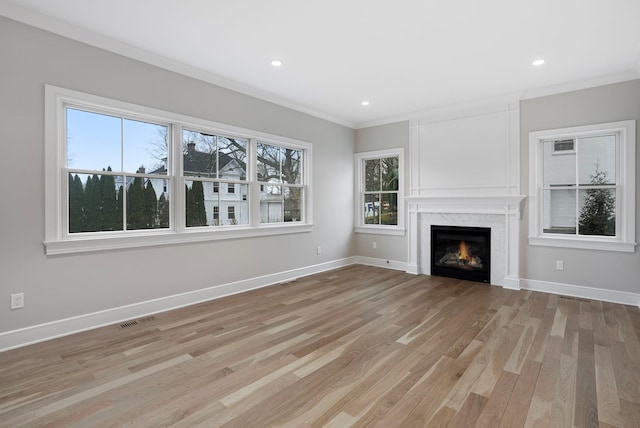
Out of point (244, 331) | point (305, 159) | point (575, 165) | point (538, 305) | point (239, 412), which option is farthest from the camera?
point (305, 159)

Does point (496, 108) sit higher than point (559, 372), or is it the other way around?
point (496, 108)

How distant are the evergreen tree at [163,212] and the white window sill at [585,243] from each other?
193 inches

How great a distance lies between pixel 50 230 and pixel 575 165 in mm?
6131

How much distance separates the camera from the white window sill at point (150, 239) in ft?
9.96

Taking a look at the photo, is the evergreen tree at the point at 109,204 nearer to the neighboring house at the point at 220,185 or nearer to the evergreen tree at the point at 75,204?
the evergreen tree at the point at 75,204

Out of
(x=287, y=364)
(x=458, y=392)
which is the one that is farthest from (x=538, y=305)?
(x=287, y=364)

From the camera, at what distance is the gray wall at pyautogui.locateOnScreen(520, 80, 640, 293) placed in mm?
4020

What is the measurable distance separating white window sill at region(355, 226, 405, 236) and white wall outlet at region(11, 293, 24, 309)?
5.05m

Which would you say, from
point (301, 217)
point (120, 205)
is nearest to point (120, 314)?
point (120, 205)

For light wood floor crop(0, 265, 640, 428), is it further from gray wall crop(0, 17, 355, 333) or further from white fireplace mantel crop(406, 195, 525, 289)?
white fireplace mantel crop(406, 195, 525, 289)

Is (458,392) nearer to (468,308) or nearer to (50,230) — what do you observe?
(468,308)

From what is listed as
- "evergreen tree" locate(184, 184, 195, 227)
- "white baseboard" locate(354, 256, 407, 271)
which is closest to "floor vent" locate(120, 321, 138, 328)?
"evergreen tree" locate(184, 184, 195, 227)

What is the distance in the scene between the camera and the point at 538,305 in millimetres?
3975

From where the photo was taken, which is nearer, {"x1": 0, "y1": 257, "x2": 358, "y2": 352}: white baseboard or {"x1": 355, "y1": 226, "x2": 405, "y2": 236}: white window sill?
{"x1": 0, "y1": 257, "x2": 358, "y2": 352}: white baseboard
